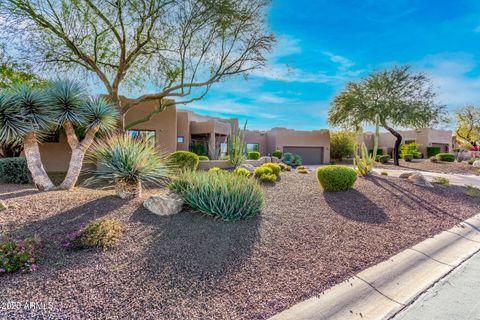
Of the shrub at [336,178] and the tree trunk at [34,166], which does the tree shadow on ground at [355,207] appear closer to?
the shrub at [336,178]

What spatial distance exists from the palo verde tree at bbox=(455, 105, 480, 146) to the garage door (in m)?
18.6

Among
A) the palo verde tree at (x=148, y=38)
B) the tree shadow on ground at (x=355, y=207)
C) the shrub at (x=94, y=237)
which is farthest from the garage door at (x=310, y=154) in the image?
the shrub at (x=94, y=237)

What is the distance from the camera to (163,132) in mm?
16531

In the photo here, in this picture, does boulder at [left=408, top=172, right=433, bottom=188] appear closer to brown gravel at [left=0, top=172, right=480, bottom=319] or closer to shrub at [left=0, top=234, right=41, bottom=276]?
brown gravel at [left=0, top=172, right=480, bottom=319]

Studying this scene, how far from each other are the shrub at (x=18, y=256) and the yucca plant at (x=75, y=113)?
15.0 ft

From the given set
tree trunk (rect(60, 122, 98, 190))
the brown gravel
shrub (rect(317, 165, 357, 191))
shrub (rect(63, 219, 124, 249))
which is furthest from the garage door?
shrub (rect(63, 219, 124, 249))

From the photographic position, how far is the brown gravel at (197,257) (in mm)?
2699

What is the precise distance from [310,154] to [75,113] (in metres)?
24.1

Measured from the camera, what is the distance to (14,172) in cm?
938

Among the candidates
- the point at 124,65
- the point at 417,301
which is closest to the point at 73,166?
the point at 124,65

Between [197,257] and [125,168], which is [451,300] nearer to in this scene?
[197,257]

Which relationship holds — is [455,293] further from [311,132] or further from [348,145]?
[348,145]

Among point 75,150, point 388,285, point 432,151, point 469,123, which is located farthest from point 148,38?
point 469,123

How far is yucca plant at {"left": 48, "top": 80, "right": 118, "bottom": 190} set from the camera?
7297mm
